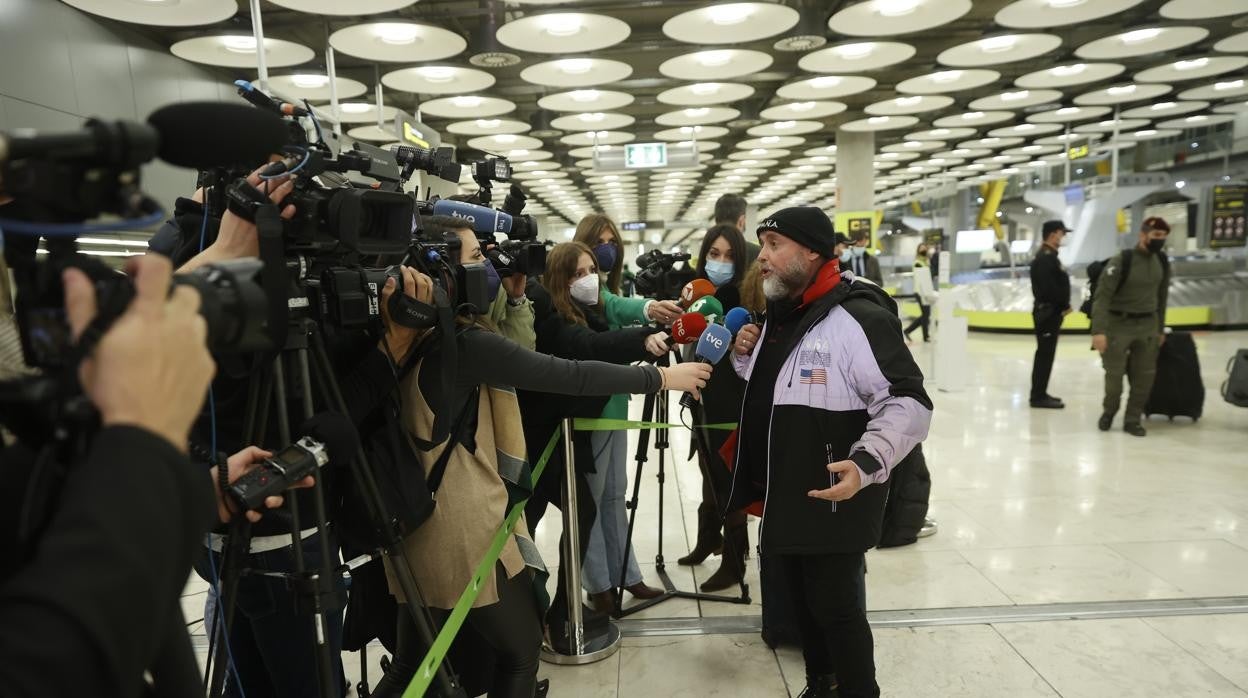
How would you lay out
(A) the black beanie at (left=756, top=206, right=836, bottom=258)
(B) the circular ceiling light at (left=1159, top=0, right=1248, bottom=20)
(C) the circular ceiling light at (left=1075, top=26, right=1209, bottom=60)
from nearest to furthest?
(A) the black beanie at (left=756, top=206, right=836, bottom=258), (B) the circular ceiling light at (left=1159, top=0, right=1248, bottom=20), (C) the circular ceiling light at (left=1075, top=26, right=1209, bottom=60)

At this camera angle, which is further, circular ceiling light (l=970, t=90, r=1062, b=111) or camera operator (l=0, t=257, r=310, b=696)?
circular ceiling light (l=970, t=90, r=1062, b=111)

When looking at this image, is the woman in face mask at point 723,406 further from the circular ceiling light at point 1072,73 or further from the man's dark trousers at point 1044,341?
the circular ceiling light at point 1072,73

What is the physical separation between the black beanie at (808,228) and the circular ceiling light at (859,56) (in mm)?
6774

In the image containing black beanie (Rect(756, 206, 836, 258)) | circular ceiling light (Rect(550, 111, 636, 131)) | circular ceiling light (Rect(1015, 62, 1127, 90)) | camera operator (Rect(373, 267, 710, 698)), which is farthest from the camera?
circular ceiling light (Rect(550, 111, 636, 131))

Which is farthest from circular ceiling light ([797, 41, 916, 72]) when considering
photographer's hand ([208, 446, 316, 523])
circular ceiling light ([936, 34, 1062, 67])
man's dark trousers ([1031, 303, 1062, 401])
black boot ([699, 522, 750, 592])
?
photographer's hand ([208, 446, 316, 523])

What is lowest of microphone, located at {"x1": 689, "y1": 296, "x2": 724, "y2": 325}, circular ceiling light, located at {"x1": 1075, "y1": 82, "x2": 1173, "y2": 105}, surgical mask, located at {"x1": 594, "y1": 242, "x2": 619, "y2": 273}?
microphone, located at {"x1": 689, "y1": 296, "x2": 724, "y2": 325}

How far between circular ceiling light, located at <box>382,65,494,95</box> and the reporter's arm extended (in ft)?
26.9

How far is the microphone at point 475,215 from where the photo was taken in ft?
6.23

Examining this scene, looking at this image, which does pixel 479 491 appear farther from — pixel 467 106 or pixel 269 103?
pixel 467 106

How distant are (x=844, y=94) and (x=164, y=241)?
9686mm

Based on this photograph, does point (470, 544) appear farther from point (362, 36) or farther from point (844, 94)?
point (844, 94)

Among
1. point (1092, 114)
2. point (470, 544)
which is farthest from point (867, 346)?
point (1092, 114)

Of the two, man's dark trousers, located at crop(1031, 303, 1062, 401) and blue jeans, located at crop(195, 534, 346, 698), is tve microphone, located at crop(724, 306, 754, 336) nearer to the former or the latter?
blue jeans, located at crop(195, 534, 346, 698)

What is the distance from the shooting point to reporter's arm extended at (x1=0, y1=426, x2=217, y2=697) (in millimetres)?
578
